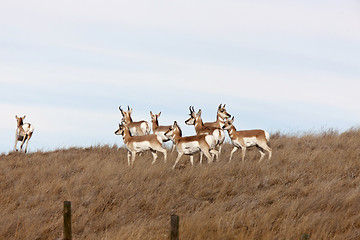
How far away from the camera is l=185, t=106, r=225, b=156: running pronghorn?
17938mm

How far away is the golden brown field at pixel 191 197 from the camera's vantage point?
1074cm

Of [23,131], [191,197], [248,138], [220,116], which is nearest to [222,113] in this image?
[220,116]

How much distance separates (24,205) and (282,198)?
25.4ft

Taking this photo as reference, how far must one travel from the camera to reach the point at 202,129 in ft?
61.6

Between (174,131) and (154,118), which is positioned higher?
(154,118)

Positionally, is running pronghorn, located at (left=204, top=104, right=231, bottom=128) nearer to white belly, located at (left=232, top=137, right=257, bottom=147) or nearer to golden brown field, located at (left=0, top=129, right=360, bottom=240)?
golden brown field, located at (left=0, top=129, right=360, bottom=240)

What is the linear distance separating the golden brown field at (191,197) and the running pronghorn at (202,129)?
94 cm

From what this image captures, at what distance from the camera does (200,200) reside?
13.8m

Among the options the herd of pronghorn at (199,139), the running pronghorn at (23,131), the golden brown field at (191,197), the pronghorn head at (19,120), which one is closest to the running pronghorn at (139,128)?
the herd of pronghorn at (199,139)

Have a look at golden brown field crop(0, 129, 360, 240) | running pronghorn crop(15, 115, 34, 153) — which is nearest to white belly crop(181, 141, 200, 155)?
golden brown field crop(0, 129, 360, 240)

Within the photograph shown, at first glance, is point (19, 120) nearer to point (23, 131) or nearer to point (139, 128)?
point (23, 131)

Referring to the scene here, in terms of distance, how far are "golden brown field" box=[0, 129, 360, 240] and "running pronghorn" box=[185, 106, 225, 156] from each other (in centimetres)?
94

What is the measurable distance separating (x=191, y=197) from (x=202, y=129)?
5154 millimetres

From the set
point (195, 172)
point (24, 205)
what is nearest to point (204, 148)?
point (195, 172)
